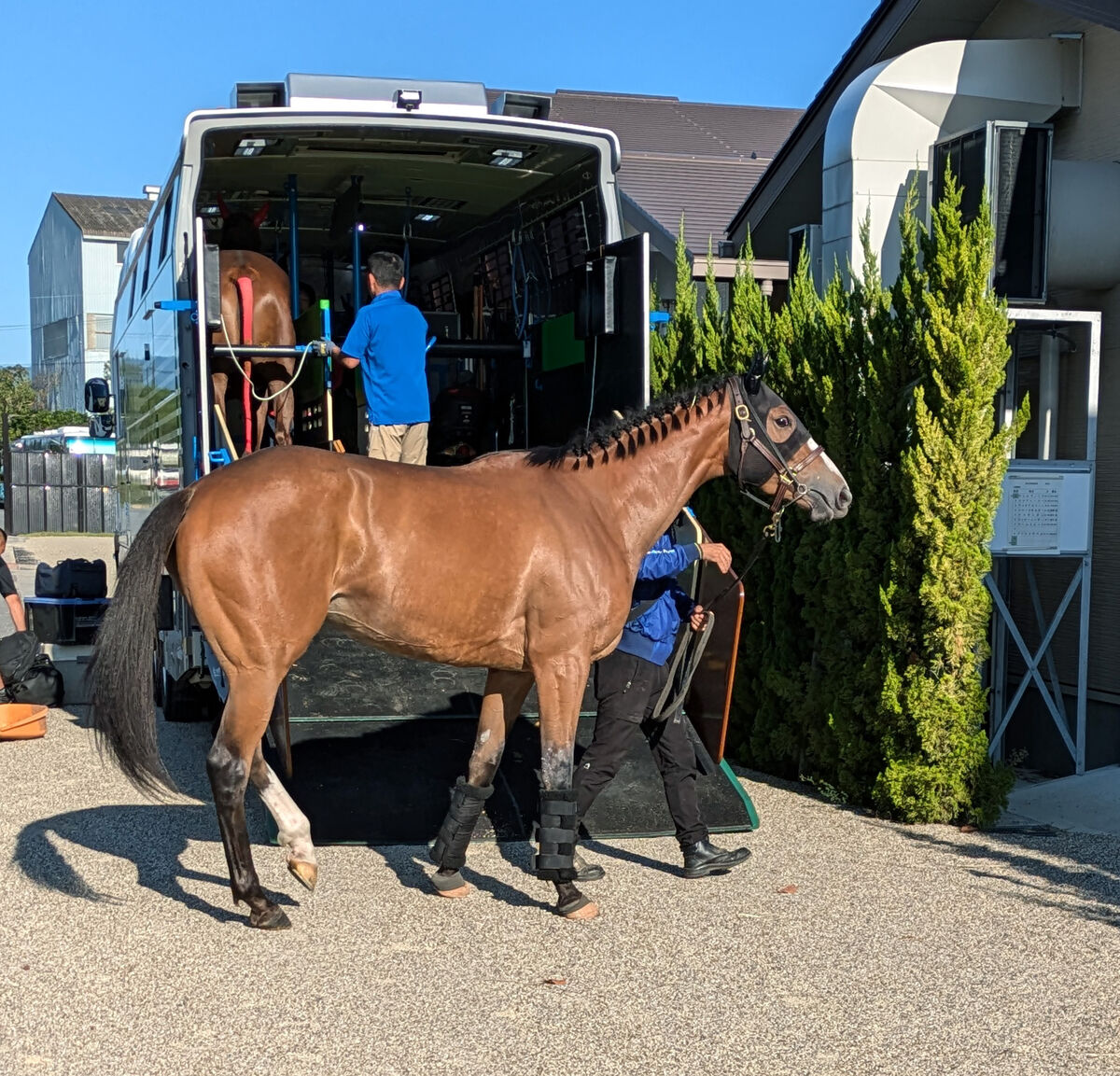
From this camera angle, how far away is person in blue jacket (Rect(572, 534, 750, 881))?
19.0 feet

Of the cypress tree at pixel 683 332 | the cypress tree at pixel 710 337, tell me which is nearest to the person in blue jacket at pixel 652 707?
the cypress tree at pixel 710 337

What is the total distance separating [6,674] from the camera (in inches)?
383

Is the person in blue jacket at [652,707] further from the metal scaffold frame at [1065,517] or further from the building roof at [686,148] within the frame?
the building roof at [686,148]

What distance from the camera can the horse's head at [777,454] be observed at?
223 inches

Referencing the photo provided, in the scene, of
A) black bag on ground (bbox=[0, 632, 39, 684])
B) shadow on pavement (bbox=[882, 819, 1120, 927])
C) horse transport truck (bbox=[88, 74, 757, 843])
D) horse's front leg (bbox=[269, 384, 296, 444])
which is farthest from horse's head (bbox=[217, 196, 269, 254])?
shadow on pavement (bbox=[882, 819, 1120, 927])

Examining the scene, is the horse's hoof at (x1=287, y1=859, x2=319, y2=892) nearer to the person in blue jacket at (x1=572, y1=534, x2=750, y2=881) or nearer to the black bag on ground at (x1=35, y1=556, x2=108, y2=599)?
the person in blue jacket at (x1=572, y1=534, x2=750, y2=881)

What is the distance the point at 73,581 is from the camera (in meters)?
11.7

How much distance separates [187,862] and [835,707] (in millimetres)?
3591

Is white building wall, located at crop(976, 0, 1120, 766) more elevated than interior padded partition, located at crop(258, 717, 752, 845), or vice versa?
white building wall, located at crop(976, 0, 1120, 766)

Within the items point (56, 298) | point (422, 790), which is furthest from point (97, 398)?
point (56, 298)

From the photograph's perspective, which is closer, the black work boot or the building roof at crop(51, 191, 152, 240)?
the black work boot

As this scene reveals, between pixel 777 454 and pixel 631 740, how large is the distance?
1.42m

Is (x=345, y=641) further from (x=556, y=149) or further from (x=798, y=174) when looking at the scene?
(x=798, y=174)

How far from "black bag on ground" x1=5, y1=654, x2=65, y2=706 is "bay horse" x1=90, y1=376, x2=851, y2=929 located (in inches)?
206
